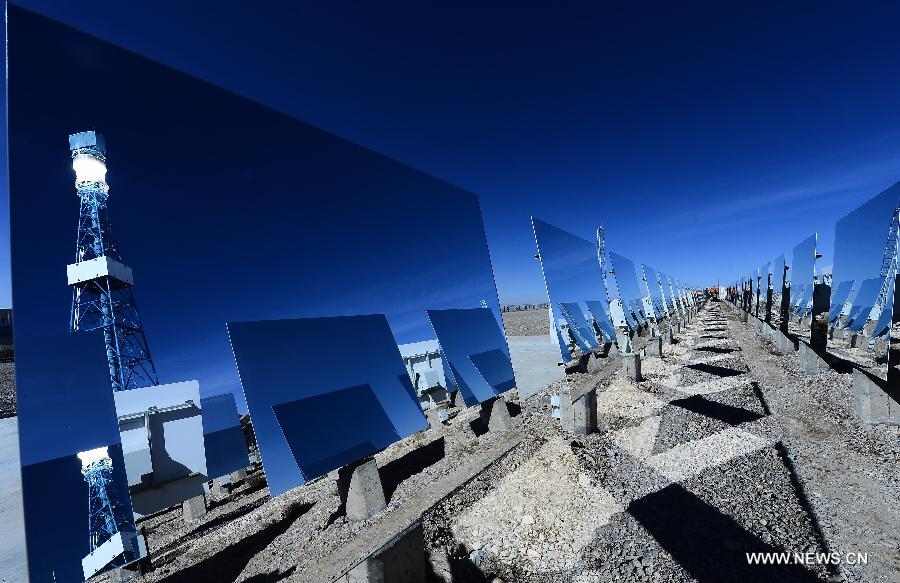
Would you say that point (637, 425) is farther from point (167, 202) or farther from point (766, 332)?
point (766, 332)

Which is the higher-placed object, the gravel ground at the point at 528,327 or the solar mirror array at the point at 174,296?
the solar mirror array at the point at 174,296

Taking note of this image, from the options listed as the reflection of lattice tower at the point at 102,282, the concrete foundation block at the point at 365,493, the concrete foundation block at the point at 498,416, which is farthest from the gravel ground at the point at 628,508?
the reflection of lattice tower at the point at 102,282

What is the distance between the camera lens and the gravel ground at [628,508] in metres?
5.42

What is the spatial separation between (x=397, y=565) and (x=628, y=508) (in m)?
5.27

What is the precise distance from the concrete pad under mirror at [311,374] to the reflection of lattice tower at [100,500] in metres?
0.83

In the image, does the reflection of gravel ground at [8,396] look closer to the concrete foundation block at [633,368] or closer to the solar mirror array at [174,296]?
the solar mirror array at [174,296]

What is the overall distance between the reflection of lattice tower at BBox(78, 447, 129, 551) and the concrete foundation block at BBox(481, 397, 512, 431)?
7324 millimetres

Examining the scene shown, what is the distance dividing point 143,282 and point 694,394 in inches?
661

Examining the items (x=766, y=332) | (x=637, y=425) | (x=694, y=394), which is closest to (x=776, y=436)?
(x=637, y=425)

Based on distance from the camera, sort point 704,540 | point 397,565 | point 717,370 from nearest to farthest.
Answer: point 397,565
point 704,540
point 717,370

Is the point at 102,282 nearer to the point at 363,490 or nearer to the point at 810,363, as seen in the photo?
the point at 363,490

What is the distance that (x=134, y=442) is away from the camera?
2348 millimetres

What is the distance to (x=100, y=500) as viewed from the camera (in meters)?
2.13

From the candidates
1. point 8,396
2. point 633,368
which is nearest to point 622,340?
point 633,368
